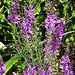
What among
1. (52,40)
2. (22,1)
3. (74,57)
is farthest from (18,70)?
(52,40)

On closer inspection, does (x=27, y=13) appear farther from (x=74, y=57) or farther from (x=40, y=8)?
(x=74, y=57)

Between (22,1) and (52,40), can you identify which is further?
(22,1)

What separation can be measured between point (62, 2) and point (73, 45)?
25.1 inches

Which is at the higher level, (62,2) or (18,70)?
(62,2)

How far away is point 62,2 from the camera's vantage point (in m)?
2.33

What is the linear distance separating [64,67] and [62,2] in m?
1.18

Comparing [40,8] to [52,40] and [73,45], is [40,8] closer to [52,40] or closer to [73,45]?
[73,45]

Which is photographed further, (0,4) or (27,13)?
(0,4)

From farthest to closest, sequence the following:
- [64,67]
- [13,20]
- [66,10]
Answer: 1. [66,10]
2. [13,20]
3. [64,67]

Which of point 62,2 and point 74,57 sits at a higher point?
point 62,2

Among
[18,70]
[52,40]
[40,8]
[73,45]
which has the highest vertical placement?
[40,8]

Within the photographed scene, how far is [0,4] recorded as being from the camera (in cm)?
260

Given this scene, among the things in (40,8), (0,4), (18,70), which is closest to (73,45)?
(40,8)

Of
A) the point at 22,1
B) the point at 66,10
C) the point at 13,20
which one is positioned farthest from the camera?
the point at 22,1
